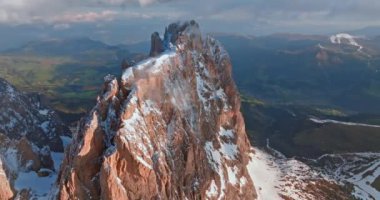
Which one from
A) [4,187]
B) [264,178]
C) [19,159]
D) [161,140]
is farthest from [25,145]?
[264,178]

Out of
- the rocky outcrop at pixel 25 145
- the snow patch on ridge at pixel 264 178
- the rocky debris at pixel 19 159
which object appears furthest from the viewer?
the snow patch on ridge at pixel 264 178

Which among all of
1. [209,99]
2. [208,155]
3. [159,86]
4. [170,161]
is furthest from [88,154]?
[209,99]

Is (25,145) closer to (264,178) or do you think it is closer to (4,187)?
(4,187)

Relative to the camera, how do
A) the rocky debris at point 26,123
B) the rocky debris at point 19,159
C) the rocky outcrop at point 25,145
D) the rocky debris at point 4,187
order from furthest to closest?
the rocky debris at point 26,123, the rocky debris at point 19,159, the rocky outcrop at point 25,145, the rocky debris at point 4,187

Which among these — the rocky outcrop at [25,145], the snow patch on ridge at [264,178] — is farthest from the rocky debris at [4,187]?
the snow patch on ridge at [264,178]

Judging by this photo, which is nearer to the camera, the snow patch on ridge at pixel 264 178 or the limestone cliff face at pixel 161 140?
the limestone cliff face at pixel 161 140

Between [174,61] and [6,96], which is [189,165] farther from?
[6,96]

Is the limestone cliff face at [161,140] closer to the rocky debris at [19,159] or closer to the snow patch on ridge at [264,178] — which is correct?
the snow patch on ridge at [264,178]
